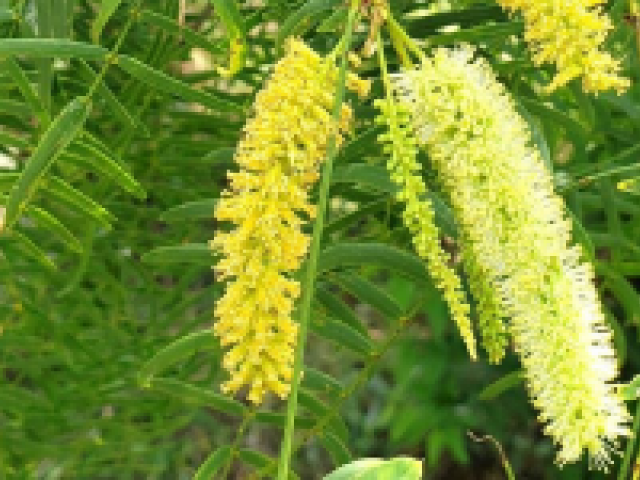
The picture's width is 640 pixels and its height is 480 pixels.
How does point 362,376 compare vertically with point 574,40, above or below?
below

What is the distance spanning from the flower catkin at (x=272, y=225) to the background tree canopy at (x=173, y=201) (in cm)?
10

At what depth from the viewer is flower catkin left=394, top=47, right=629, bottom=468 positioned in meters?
0.56

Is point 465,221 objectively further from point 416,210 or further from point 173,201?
point 173,201

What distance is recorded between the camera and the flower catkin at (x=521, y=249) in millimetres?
559

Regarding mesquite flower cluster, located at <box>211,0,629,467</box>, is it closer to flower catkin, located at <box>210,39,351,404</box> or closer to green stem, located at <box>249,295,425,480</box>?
flower catkin, located at <box>210,39,351,404</box>

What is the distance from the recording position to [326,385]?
33.4 inches

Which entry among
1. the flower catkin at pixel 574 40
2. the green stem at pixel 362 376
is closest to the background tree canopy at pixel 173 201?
the green stem at pixel 362 376

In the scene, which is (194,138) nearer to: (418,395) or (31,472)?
(31,472)

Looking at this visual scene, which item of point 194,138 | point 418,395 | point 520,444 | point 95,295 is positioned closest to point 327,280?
point 194,138

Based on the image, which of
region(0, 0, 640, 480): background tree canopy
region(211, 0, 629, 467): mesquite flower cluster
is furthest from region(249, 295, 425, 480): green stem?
region(211, 0, 629, 467): mesquite flower cluster

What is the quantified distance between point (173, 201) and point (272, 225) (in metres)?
0.63

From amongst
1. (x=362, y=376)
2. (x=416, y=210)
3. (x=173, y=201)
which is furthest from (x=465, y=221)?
(x=173, y=201)

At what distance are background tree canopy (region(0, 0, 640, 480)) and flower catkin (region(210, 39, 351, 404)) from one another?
0.10 meters

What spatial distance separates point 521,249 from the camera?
1.89 feet
